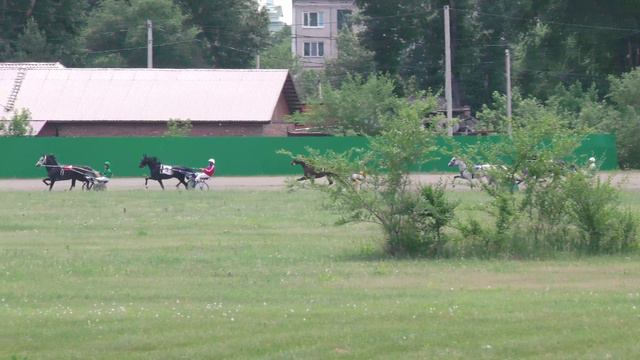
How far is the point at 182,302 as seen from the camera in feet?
47.5

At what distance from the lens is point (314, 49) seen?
152500mm

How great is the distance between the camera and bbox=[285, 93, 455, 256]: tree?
19.4 metres

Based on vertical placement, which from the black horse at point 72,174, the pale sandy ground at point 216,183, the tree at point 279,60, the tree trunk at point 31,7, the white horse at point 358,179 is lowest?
the pale sandy ground at point 216,183

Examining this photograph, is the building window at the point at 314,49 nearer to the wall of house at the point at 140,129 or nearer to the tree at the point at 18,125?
the wall of house at the point at 140,129

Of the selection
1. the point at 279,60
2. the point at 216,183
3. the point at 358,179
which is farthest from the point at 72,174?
the point at 279,60

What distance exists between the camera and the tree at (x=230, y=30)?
98000mm

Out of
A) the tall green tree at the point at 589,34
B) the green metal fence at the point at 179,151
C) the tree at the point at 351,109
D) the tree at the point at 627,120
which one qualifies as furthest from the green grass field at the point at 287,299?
the tall green tree at the point at 589,34

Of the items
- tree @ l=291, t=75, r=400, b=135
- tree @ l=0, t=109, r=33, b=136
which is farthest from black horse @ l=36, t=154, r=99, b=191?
tree @ l=291, t=75, r=400, b=135

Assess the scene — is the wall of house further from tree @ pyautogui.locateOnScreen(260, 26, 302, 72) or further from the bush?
tree @ pyautogui.locateOnScreen(260, 26, 302, 72)

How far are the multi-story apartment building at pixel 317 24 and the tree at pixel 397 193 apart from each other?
128120 millimetres

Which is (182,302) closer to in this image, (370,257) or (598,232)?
(370,257)

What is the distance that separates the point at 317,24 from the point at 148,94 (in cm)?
8435

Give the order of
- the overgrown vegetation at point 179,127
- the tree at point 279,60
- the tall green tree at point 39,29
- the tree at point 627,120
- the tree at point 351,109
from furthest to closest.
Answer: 1. the tree at point 279,60
2. the tall green tree at point 39,29
3. the tree at point 351,109
4. the overgrown vegetation at point 179,127
5. the tree at point 627,120

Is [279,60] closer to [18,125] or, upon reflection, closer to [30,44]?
[30,44]
